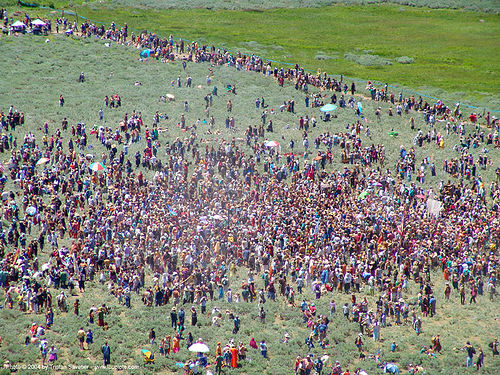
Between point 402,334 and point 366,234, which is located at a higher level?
point 366,234

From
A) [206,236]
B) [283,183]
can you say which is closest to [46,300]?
[206,236]

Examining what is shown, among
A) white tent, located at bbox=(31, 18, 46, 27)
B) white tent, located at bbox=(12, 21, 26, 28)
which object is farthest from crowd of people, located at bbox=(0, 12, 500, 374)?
white tent, located at bbox=(31, 18, 46, 27)

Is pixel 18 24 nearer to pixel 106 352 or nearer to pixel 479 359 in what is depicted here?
pixel 106 352

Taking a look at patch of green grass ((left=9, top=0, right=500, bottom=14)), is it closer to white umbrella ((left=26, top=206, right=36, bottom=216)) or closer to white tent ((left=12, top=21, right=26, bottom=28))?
white tent ((left=12, top=21, right=26, bottom=28))

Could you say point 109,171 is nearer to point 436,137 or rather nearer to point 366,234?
point 366,234

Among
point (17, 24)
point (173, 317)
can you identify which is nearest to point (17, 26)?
point (17, 24)
